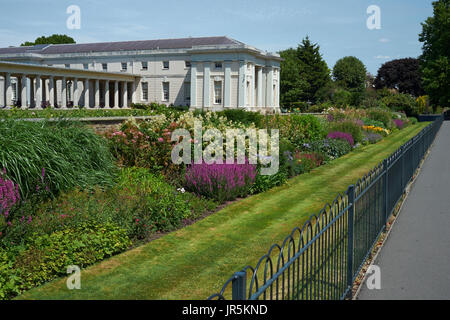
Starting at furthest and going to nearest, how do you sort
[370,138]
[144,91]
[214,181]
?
[144,91]
[370,138]
[214,181]

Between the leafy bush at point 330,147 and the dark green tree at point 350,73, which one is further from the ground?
the dark green tree at point 350,73

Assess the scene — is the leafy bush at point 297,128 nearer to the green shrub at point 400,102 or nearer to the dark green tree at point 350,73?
the green shrub at point 400,102

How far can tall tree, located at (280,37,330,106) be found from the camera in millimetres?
74000

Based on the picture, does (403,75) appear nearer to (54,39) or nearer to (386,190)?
(54,39)

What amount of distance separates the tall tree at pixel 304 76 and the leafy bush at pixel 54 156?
65434 mm

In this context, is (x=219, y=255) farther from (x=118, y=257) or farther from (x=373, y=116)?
(x=373, y=116)

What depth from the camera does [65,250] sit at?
6305mm

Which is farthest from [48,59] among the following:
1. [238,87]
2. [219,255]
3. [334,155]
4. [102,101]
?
[219,255]

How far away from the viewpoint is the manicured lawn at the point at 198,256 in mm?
5699

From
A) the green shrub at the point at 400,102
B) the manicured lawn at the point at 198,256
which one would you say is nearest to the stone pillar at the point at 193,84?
the green shrub at the point at 400,102

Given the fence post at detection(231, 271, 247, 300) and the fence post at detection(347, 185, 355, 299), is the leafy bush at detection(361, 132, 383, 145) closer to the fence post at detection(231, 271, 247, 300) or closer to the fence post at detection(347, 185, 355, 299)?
the fence post at detection(347, 185, 355, 299)

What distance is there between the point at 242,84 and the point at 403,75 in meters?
40.6

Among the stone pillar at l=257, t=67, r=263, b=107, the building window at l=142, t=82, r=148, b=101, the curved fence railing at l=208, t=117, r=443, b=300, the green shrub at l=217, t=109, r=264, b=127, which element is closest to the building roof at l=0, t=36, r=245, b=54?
the stone pillar at l=257, t=67, r=263, b=107

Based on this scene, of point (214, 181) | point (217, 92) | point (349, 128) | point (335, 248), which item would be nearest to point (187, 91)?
point (217, 92)
